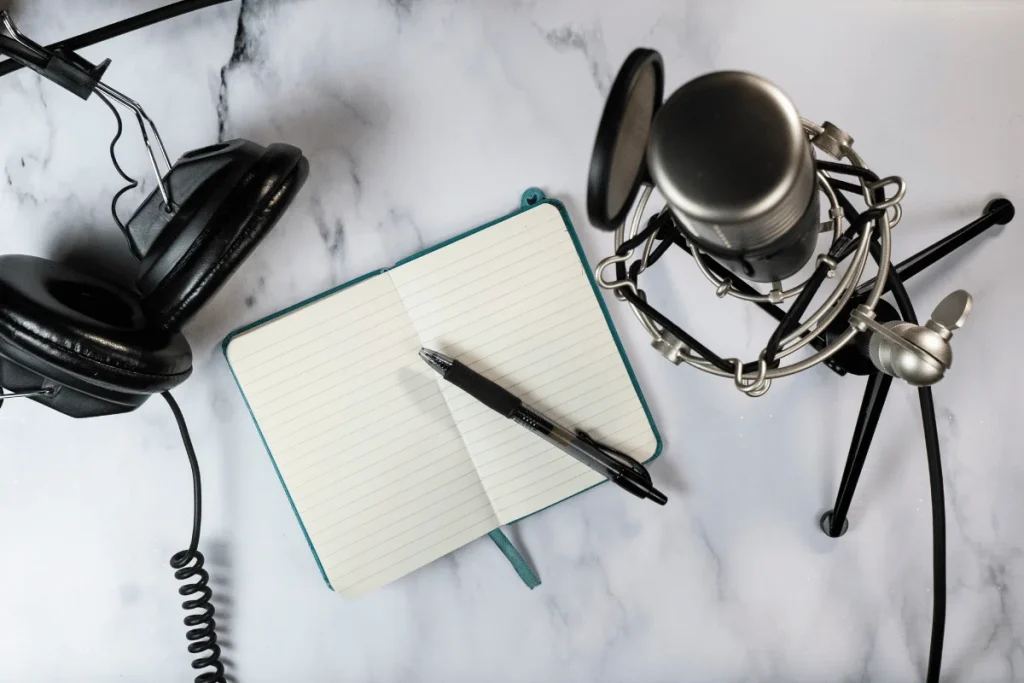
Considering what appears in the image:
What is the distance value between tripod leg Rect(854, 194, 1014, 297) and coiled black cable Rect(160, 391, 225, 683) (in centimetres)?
61

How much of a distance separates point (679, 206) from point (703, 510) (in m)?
0.43

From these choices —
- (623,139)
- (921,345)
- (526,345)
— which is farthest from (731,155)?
(526,345)

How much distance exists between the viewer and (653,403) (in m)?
0.71

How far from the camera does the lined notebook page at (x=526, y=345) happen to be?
68cm

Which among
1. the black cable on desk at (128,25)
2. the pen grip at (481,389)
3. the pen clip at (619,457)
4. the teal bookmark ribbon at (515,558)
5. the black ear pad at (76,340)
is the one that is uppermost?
the black cable on desk at (128,25)

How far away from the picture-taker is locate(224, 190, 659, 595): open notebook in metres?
0.68

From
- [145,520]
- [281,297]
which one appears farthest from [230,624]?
[281,297]

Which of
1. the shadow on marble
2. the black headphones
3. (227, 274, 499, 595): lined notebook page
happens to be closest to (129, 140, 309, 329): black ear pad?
the black headphones

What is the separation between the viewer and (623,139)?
399 millimetres

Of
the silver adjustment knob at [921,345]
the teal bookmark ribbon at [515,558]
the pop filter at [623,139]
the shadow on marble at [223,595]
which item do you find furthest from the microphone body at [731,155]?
the shadow on marble at [223,595]

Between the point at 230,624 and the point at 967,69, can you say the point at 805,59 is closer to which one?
the point at 967,69

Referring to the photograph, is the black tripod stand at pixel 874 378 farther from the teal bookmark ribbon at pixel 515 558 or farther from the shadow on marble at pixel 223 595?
the shadow on marble at pixel 223 595

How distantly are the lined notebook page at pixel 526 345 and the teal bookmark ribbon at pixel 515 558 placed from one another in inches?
0.7

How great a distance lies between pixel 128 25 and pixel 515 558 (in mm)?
550
